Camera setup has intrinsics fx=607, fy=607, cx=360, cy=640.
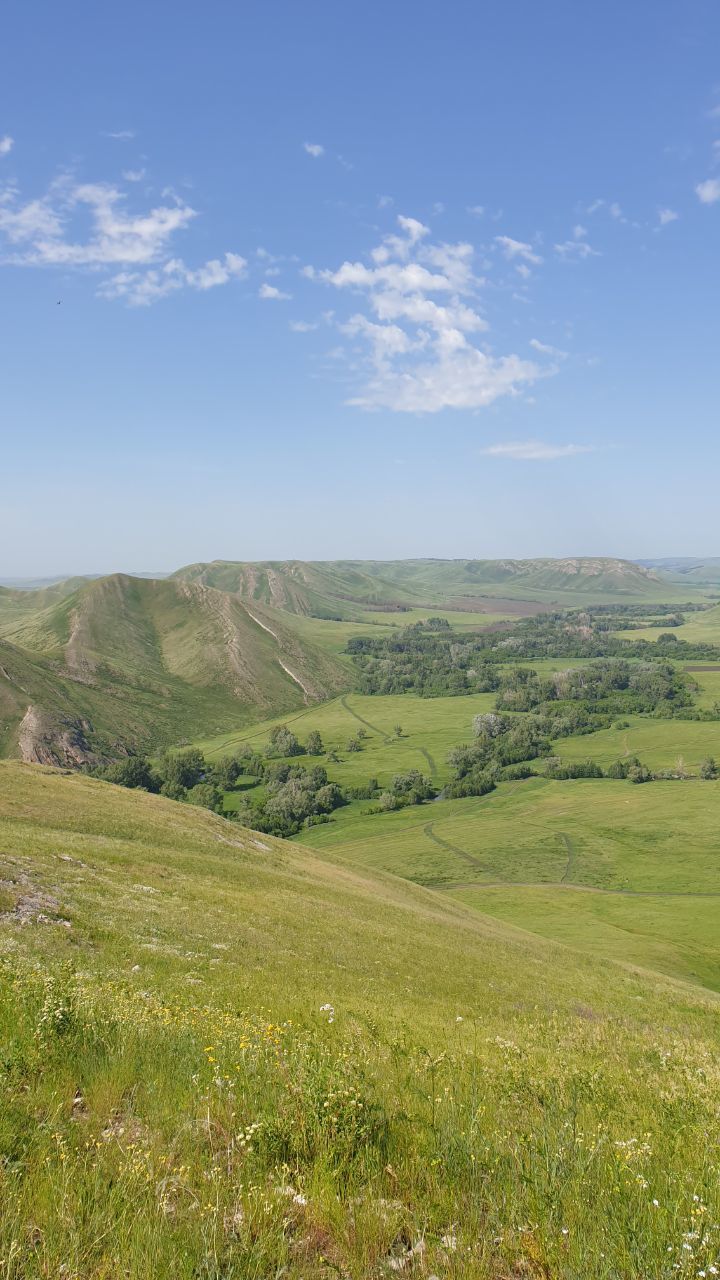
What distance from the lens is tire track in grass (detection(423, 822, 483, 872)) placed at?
12965 cm

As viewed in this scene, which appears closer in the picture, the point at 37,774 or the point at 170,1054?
the point at 170,1054

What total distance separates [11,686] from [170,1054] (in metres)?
214

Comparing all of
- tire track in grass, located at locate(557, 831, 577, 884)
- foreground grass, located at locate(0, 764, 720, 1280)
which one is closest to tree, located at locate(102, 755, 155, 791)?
tire track in grass, located at locate(557, 831, 577, 884)

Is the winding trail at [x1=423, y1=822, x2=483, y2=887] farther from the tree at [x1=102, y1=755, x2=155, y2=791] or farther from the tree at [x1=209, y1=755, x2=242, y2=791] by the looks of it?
the tree at [x1=102, y1=755, x2=155, y2=791]

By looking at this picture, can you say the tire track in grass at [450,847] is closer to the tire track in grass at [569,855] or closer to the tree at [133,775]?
the tire track in grass at [569,855]

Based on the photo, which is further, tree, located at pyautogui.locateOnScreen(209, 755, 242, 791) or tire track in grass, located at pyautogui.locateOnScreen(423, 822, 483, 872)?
tree, located at pyautogui.locateOnScreen(209, 755, 242, 791)

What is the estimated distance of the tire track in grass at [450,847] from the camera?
130 m

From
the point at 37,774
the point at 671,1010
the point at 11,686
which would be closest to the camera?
the point at 671,1010

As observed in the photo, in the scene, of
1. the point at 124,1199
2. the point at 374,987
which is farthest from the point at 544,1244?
the point at 374,987

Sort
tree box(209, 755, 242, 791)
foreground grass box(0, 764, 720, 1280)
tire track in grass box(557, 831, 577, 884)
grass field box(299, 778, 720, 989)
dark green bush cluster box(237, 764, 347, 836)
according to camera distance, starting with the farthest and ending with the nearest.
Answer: tree box(209, 755, 242, 791)
dark green bush cluster box(237, 764, 347, 836)
tire track in grass box(557, 831, 577, 884)
grass field box(299, 778, 720, 989)
foreground grass box(0, 764, 720, 1280)

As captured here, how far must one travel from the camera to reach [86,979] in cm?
1558

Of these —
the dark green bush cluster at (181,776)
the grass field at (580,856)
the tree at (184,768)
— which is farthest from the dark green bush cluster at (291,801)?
the tree at (184,768)

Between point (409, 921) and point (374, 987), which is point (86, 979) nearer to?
point (374, 987)

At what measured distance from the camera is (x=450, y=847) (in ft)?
457
